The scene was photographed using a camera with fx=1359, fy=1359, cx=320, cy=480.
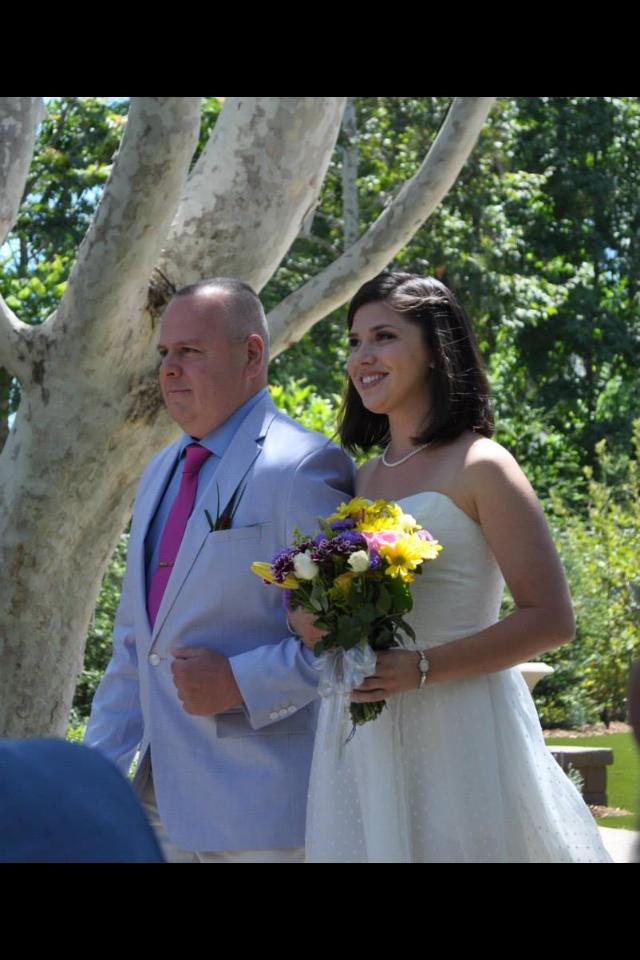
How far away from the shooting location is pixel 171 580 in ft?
11.4

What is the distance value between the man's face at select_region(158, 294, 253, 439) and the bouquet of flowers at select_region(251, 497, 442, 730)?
719 mm

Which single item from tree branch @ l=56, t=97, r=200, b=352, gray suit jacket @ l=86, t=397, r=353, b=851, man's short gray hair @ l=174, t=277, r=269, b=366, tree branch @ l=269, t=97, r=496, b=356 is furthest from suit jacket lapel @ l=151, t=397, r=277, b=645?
tree branch @ l=269, t=97, r=496, b=356

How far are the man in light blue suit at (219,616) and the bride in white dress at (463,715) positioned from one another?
143 millimetres

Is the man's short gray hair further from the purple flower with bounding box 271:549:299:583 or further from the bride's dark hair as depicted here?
the purple flower with bounding box 271:549:299:583

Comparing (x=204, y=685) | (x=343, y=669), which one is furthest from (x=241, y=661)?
(x=343, y=669)

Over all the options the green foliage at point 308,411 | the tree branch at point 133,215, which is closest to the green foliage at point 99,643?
the green foliage at point 308,411

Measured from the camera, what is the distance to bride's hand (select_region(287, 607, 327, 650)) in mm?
3115

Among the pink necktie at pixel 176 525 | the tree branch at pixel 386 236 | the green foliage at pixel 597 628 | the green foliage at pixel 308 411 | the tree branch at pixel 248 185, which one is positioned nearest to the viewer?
the pink necktie at pixel 176 525

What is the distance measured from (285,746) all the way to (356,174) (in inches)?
839

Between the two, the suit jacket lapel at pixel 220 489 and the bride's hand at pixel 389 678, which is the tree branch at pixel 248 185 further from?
the bride's hand at pixel 389 678

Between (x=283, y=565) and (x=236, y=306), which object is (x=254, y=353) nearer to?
(x=236, y=306)

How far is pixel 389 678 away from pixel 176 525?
0.86 meters

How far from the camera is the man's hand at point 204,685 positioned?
129 inches
